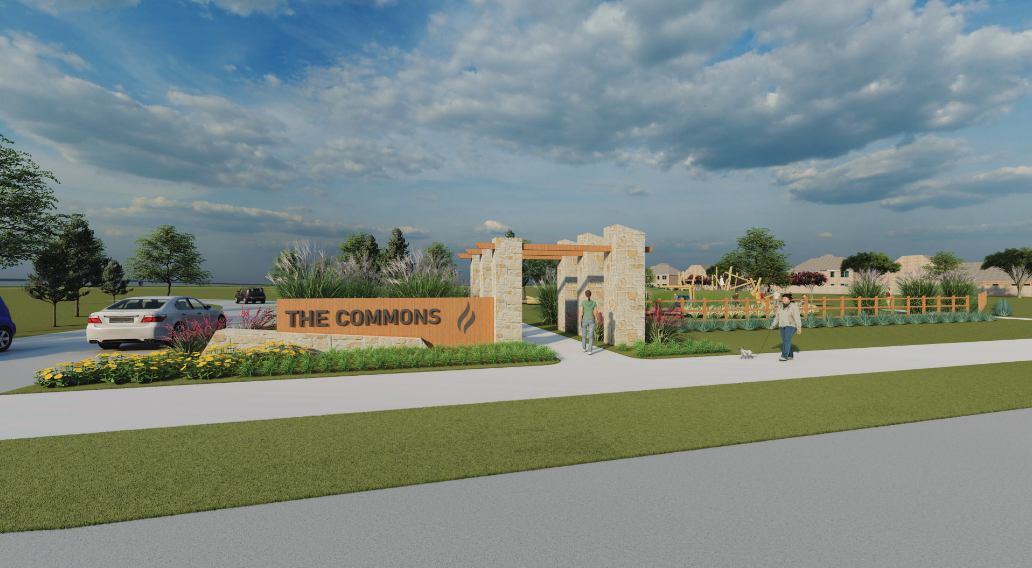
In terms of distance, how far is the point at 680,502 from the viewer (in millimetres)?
3771

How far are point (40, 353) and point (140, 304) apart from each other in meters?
2.57

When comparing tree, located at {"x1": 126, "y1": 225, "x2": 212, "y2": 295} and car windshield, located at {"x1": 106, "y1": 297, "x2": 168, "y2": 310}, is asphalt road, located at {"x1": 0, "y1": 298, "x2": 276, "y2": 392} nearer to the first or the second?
car windshield, located at {"x1": 106, "y1": 297, "x2": 168, "y2": 310}

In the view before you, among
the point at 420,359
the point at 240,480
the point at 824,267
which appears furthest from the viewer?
A: the point at 824,267

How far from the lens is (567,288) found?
1962 cm

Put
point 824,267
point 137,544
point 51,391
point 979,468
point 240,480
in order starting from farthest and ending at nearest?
point 824,267 < point 51,391 < point 979,468 < point 240,480 < point 137,544

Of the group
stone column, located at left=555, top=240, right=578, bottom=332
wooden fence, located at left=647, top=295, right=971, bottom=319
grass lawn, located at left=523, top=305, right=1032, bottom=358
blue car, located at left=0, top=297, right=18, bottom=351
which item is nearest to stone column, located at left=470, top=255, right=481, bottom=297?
grass lawn, located at left=523, top=305, right=1032, bottom=358

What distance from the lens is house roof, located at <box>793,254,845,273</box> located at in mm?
98688

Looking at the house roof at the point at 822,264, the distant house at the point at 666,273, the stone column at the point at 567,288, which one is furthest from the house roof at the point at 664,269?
the stone column at the point at 567,288

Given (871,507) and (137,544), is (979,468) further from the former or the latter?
(137,544)

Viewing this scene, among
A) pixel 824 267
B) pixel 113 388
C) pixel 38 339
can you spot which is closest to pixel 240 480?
pixel 113 388

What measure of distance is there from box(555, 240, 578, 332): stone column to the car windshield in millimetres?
13405

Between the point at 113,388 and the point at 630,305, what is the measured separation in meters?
12.3

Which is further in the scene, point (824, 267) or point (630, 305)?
point (824, 267)

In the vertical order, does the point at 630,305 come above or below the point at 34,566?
above
